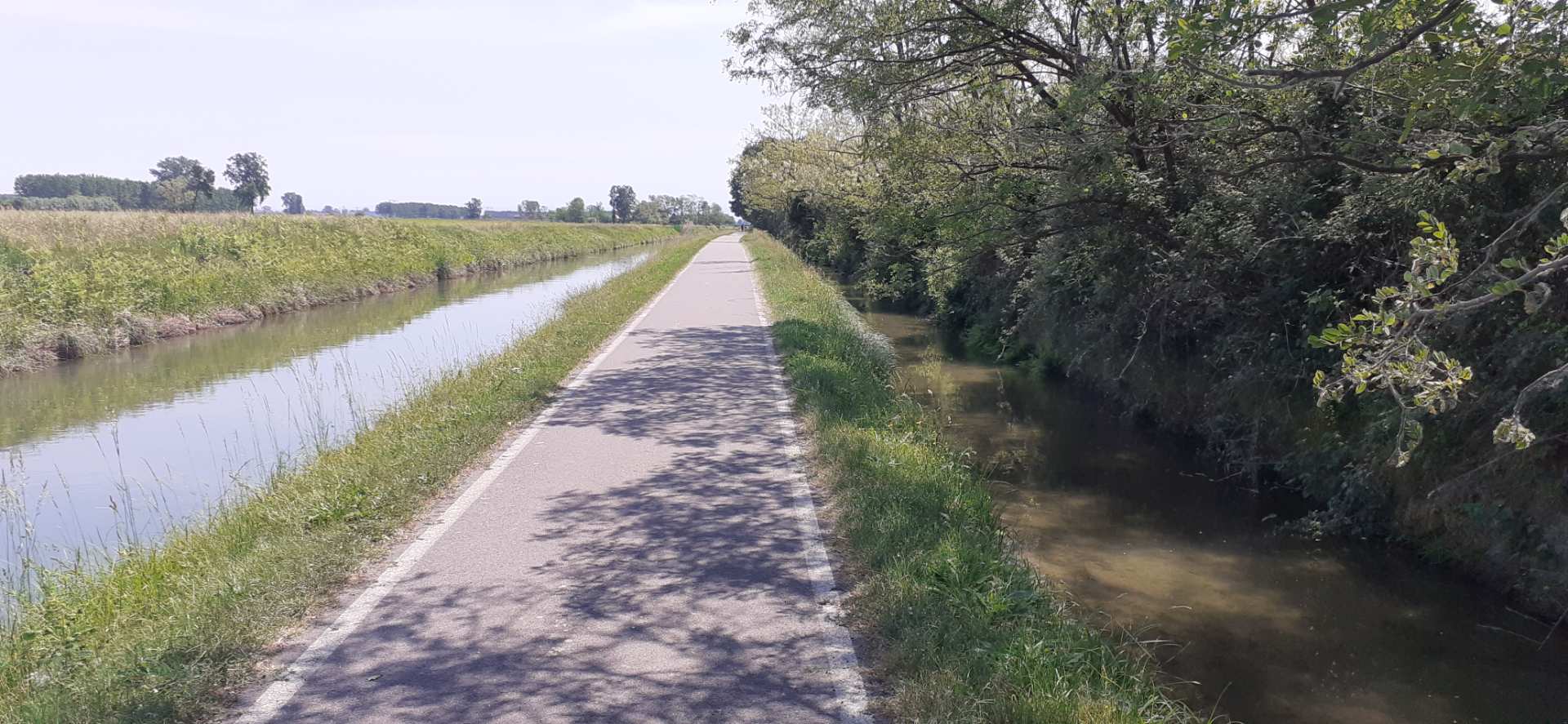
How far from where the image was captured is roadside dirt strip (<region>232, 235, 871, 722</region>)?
167 inches

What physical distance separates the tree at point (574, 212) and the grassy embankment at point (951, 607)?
12322 centimetres

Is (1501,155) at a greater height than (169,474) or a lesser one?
greater

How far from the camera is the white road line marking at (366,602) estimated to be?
4199 mm

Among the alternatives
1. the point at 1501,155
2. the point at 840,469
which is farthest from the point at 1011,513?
the point at 1501,155

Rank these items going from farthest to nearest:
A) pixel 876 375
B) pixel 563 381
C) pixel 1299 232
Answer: pixel 876 375 → pixel 563 381 → pixel 1299 232

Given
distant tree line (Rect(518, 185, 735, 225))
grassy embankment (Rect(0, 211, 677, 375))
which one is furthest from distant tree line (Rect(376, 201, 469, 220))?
grassy embankment (Rect(0, 211, 677, 375))

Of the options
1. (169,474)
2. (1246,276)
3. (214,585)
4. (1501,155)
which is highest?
(1501,155)

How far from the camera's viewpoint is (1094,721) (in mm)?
4016

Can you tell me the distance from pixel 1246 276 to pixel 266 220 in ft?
118

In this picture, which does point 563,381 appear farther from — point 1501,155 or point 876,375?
point 1501,155

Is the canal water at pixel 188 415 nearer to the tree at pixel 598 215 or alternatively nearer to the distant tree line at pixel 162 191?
the distant tree line at pixel 162 191

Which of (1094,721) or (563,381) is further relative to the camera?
(563,381)

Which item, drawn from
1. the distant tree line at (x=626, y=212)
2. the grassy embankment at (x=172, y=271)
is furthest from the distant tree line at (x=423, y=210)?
the grassy embankment at (x=172, y=271)

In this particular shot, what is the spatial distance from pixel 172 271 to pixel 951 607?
2412 cm
